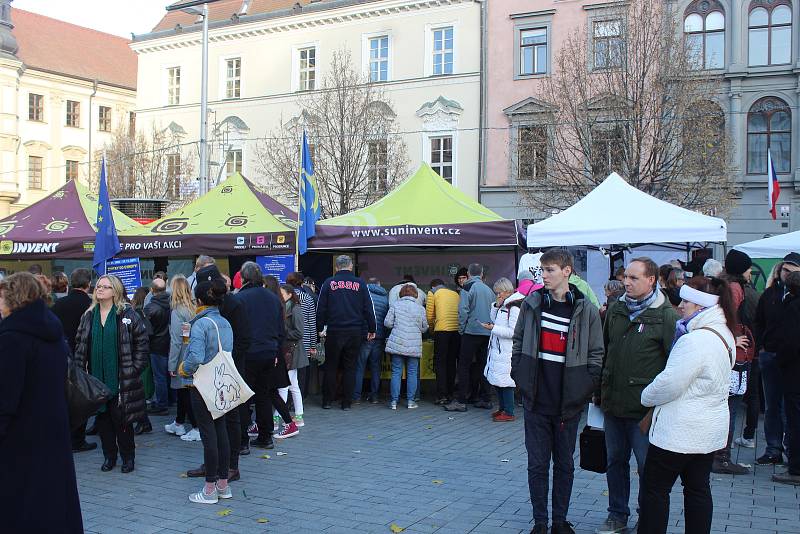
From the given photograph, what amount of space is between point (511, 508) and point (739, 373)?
280 centimetres

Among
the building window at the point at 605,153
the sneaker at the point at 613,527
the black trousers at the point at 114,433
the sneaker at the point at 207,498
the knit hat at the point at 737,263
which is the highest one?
the building window at the point at 605,153

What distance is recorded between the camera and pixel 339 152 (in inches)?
1070

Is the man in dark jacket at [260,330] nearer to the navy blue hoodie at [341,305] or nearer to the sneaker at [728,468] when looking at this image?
the navy blue hoodie at [341,305]

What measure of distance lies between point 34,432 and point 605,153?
1905 centimetres

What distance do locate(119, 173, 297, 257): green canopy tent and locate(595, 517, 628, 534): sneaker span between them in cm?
766

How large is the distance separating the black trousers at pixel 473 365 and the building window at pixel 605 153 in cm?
1142

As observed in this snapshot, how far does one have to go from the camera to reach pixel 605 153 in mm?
20922

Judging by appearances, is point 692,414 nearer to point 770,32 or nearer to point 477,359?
point 477,359

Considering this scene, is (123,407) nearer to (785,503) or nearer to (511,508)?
(511,508)

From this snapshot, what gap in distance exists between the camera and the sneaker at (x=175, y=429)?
348 inches

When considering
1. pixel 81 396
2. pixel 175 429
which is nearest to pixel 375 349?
pixel 175 429

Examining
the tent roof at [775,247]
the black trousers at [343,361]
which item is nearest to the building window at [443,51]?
the tent roof at [775,247]

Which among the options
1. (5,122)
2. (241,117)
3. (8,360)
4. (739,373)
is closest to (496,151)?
(241,117)

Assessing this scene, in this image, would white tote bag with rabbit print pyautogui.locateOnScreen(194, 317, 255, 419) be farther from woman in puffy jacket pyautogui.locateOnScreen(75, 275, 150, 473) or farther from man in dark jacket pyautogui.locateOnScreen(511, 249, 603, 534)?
man in dark jacket pyautogui.locateOnScreen(511, 249, 603, 534)
